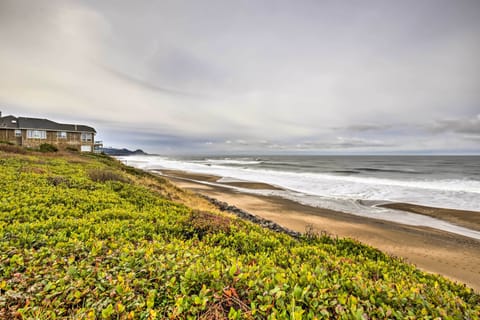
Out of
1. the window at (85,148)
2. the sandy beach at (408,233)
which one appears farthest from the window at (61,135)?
the sandy beach at (408,233)

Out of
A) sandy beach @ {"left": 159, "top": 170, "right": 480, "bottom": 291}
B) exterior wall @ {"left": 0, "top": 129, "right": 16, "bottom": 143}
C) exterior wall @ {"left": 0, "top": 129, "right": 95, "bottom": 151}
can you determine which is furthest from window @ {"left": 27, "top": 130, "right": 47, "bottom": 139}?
sandy beach @ {"left": 159, "top": 170, "right": 480, "bottom": 291}

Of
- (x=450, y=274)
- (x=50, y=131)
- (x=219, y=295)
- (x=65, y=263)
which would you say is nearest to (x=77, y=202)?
(x=65, y=263)

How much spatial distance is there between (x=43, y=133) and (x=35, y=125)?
1.68 m

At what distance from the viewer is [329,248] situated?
512 cm

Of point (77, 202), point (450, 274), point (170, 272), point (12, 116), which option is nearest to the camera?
point (170, 272)

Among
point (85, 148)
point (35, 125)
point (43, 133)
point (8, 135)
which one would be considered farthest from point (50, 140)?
point (85, 148)

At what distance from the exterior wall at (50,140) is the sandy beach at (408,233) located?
36.2 metres

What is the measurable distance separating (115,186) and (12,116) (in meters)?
45.4

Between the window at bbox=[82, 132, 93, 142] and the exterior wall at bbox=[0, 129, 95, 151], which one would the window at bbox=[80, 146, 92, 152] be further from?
the window at bbox=[82, 132, 93, 142]

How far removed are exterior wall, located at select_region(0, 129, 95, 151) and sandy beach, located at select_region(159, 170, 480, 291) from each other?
36.2 m

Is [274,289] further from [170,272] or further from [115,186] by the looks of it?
[115,186]

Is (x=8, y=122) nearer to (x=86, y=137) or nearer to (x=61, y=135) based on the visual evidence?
(x=61, y=135)

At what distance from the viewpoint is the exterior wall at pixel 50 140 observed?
35656 mm

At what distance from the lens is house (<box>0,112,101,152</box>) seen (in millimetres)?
35969
